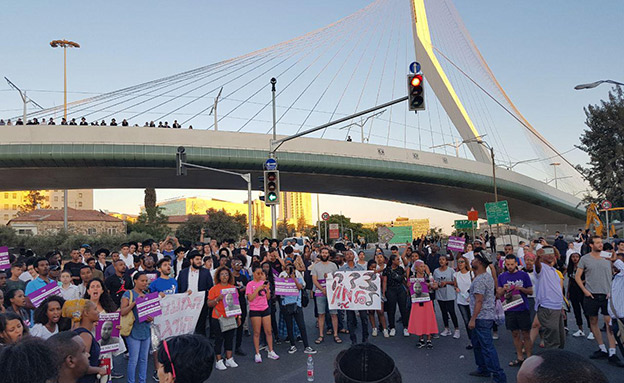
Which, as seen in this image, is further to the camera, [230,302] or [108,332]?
[230,302]

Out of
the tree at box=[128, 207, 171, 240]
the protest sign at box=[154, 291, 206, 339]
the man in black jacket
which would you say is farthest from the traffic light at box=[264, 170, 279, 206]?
the tree at box=[128, 207, 171, 240]

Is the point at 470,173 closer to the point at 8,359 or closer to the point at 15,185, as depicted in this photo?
the point at 15,185

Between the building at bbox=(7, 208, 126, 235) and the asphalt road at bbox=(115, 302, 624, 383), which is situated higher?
the building at bbox=(7, 208, 126, 235)

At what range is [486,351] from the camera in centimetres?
705

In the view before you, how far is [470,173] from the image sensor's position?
178ft

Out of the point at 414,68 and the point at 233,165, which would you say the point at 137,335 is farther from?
the point at 233,165

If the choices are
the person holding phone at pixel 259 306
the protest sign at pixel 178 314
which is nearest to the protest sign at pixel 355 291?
the person holding phone at pixel 259 306

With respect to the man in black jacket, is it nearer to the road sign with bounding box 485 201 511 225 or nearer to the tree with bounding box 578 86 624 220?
the road sign with bounding box 485 201 511 225

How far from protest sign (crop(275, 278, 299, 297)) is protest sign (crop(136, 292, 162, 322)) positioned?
9.17ft

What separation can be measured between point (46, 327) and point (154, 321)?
1.99 meters

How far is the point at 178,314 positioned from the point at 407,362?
12.7 feet

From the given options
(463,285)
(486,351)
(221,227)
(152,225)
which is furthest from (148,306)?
(152,225)

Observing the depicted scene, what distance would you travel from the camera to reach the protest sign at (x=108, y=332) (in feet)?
20.3

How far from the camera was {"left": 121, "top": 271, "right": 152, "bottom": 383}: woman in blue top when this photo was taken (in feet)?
22.4
